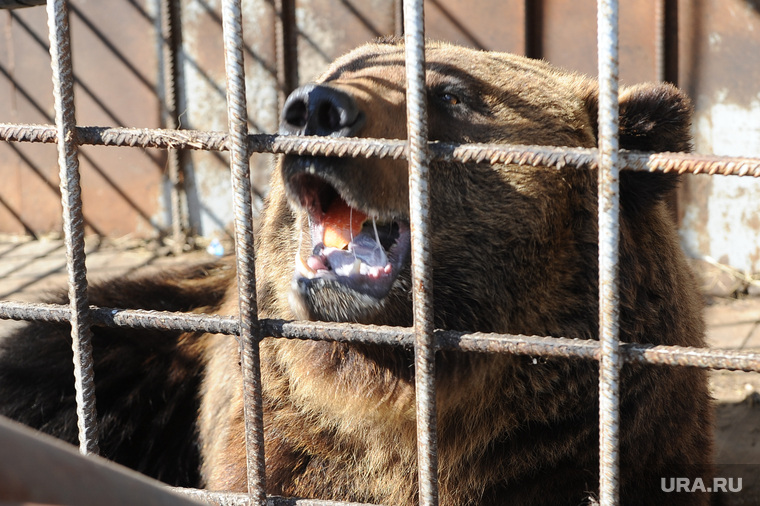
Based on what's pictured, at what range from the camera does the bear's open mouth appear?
2.24 meters

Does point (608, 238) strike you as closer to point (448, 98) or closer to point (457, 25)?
point (448, 98)

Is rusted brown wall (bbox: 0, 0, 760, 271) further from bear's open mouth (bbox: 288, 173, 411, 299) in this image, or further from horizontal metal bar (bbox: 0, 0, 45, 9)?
bear's open mouth (bbox: 288, 173, 411, 299)

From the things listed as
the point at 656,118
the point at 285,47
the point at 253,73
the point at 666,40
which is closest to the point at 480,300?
the point at 656,118

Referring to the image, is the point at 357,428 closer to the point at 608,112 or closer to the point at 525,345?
the point at 525,345

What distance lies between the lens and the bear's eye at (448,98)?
2514 millimetres

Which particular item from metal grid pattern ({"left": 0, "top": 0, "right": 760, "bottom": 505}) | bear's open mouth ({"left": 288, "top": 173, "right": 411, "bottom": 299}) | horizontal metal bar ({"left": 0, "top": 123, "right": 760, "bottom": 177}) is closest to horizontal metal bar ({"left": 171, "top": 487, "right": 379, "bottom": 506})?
metal grid pattern ({"left": 0, "top": 0, "right": 760, "bottom": 505})

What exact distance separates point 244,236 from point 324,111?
0.37 meters

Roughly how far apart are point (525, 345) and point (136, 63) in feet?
15.6

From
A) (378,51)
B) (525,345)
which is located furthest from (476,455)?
(378,51)

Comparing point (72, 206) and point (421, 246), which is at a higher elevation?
point (72, 206)

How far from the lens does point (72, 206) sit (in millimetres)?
2150

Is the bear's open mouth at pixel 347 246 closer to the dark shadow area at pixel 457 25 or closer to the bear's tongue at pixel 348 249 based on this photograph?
the bear's tongue at pixel 348 249

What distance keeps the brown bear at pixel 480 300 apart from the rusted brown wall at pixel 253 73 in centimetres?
266

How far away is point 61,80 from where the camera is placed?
2086 millimetres
